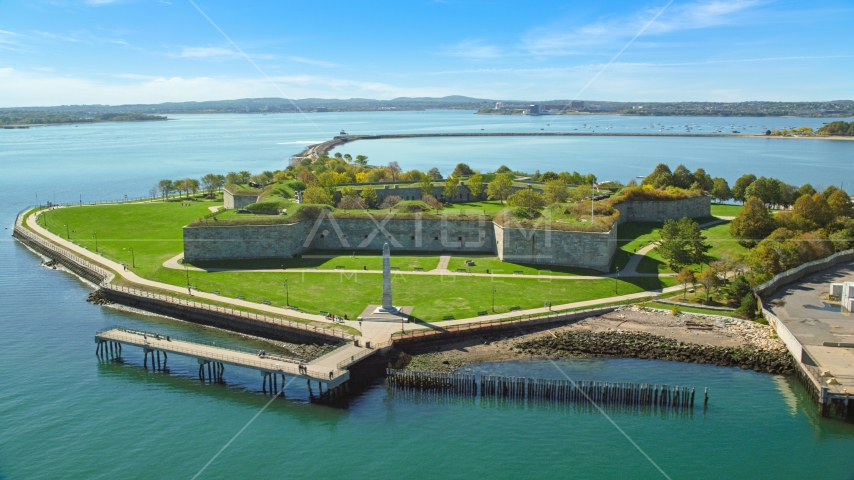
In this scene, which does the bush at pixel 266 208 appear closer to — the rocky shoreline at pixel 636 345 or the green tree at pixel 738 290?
Result: the rocky shoreline at pixel 636 345

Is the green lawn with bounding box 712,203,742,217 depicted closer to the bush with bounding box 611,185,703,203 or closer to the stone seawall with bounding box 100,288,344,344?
the bush with bounding box 611,185,703,203

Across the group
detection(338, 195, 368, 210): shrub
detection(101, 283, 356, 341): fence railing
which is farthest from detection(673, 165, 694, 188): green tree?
detection(101, 283, 356, 341): fence railing

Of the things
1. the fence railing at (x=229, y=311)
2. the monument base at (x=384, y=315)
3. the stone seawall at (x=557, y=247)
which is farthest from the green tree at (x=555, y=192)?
the fence railing at (x=229, y=311)

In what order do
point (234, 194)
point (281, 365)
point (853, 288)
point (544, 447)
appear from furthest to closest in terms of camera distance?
point (234, 194), point (853, 288), point (281, 365), point (544, 447)

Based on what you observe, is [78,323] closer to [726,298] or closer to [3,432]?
[3,432]

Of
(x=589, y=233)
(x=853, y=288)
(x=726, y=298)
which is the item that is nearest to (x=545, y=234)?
(x=589, y=233)

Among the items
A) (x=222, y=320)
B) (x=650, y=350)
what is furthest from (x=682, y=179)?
(x=222, y=320)

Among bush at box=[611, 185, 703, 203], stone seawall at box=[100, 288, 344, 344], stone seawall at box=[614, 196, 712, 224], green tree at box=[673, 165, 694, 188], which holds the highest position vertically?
green tree at box=[673, 165, 694, 188]
